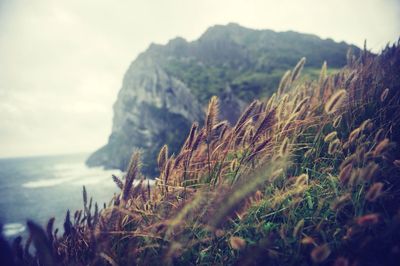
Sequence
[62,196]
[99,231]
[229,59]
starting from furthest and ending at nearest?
[229,59]
[62,196]
[99,231]

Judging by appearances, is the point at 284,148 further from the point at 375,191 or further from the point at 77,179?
the point at 77,179

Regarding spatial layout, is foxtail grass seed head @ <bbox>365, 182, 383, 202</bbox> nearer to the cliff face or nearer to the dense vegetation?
the cliff face

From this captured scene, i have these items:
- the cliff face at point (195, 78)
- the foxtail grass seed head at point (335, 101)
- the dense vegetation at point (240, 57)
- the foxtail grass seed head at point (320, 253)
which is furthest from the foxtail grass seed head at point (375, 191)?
the dense vegetation at point (240, 57)

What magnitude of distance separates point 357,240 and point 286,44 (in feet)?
380

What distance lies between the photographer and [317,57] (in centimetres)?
8906

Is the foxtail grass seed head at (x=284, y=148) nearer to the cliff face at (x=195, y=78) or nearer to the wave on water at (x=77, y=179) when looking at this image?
the cliff face at (x=195, y=78)

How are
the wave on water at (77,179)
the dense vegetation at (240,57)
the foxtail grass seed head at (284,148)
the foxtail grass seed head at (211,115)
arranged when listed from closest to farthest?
the foxtail grass seed head at (284,148)
the foxtail grass seed head at (211,115)
the dense vegetation at (240,57)
the wave on water at (77,179)

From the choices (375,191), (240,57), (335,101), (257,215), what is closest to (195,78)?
(240,57)

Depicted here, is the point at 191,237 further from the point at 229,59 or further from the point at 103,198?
the point at 229,59

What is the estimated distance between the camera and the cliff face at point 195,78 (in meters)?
65.1

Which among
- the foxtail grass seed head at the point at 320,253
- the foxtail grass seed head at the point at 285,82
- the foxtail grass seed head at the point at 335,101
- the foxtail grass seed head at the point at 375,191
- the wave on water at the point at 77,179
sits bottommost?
the wave on water at the point at 77,179

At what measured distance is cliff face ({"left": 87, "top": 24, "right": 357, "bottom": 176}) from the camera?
6506 centimetres

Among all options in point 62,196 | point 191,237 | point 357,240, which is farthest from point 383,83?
point 62,196

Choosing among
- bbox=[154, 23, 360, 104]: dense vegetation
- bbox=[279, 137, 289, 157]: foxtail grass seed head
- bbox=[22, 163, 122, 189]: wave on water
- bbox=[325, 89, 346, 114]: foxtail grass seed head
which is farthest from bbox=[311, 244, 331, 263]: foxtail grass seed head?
bbox=[22, 163, 122, 189]: wave on water
